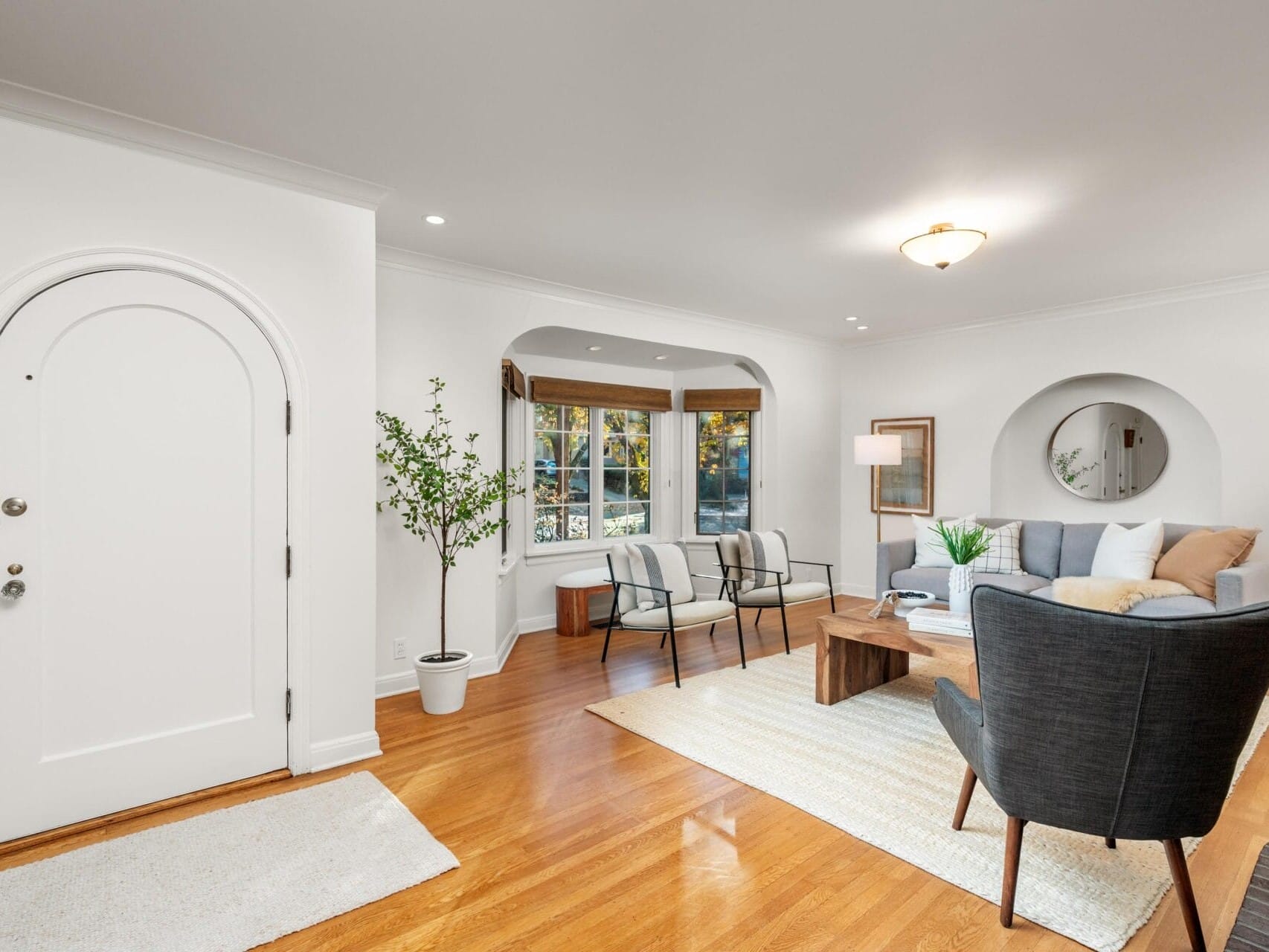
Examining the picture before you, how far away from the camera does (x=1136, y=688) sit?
5.35 feet

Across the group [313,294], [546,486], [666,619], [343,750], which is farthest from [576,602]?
[313,294]

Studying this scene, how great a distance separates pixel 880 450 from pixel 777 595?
1912 mm

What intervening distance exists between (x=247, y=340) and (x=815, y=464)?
511cm

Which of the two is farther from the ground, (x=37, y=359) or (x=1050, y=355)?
(x=1050, y=355)

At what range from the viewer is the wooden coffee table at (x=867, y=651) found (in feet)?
10.5

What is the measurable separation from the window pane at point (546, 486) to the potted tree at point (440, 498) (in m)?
1.58

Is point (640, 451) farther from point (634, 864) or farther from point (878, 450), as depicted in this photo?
point (634, 864)

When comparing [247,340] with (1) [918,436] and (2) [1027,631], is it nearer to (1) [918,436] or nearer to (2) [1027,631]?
(2) [1027,631]

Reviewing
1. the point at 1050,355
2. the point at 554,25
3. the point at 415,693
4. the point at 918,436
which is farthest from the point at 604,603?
the point at 554,25

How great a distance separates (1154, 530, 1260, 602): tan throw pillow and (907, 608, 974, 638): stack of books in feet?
5.96

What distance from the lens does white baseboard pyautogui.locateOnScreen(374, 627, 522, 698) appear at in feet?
12.4

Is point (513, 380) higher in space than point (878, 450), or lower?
higher

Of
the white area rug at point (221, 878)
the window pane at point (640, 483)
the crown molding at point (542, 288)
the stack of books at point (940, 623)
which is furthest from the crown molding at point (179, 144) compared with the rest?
the window pane at point (640, 483)

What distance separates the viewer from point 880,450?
571 cm
